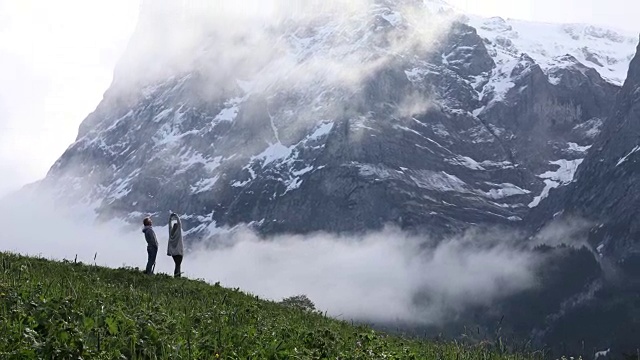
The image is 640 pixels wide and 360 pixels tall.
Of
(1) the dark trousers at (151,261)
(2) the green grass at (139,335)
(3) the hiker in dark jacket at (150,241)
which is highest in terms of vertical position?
(2) the green grass at (139,335)

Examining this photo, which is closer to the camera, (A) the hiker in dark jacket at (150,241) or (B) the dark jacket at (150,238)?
(A) the hiker in dark jacket at (150,241)

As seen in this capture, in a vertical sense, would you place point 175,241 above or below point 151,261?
above

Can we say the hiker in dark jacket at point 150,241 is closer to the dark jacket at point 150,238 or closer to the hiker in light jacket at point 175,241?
the dark jacket at point 150,238

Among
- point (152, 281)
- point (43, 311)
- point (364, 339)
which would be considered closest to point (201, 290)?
point (152, 281)

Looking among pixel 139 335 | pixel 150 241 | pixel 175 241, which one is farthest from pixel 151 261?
pixel 139 335

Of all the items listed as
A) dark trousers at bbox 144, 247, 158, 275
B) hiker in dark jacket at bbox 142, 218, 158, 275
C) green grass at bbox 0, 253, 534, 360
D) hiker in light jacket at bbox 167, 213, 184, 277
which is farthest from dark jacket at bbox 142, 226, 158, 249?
green grass at bbox 0, 253, 534, 360

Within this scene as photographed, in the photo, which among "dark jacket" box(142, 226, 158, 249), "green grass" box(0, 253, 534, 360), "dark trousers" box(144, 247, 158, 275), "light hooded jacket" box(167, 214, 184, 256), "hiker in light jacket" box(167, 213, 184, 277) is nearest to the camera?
"green grass" box(0, 253, 534, 360)

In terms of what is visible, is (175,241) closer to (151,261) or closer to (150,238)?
(150,238)

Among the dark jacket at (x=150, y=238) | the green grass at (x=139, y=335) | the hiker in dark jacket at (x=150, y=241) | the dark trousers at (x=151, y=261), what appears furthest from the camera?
the dark jacket at (x=150, y=238)

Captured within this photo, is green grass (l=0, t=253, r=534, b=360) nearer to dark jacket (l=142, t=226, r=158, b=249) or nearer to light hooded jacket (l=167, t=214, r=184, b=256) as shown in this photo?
dark jacket (l=142, t=226, r=158, b=249)

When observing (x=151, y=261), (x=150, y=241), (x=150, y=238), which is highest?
(x=150, y=238)

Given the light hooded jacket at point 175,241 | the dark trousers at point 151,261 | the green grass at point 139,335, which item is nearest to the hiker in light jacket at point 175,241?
the light hooded jacket at point 175,241

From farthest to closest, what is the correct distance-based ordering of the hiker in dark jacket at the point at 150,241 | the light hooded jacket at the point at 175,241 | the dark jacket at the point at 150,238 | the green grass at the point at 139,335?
the light hooded jacket at the point at 175,241, the dark jacket at the point at 150,238, the hiker in dark jacket at the point at 150,241, the green grass at the point at 139,335

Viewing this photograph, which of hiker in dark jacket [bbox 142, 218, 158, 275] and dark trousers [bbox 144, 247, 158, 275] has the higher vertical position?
hiker in dark jacket [bbox 142, 218, 158, 275]
